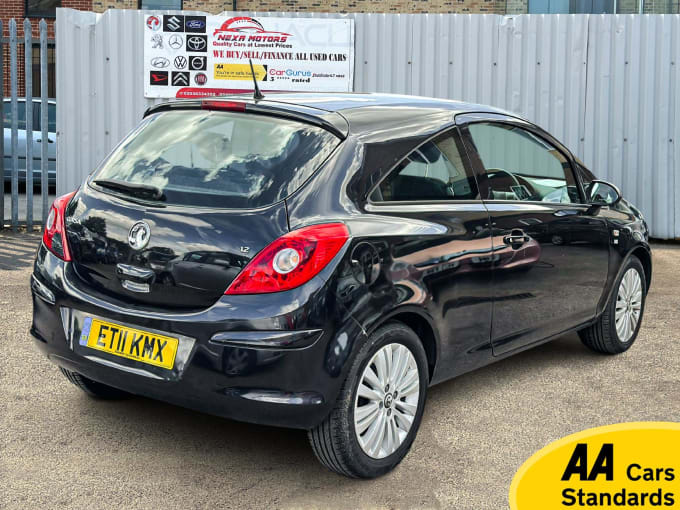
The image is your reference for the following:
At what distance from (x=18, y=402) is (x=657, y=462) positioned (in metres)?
3.12

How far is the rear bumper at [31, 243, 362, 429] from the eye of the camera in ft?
11.6

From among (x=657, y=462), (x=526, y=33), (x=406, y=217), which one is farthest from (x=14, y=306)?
(x=526, y=33)

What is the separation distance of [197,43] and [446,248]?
7.77 m

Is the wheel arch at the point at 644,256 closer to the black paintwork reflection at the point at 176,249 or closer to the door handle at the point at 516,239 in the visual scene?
the door handle at the point at 516,239

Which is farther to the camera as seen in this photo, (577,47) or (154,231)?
(577,47)

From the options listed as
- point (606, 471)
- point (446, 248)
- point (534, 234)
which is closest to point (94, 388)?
point (446, 248)

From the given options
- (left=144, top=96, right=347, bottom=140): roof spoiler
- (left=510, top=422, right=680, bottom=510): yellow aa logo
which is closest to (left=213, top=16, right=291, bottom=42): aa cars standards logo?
(left=144, top=96, right=347, bottom=140): roof spoiler

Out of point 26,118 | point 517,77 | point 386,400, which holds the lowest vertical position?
point 386,400

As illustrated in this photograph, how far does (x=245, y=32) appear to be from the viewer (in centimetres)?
1127

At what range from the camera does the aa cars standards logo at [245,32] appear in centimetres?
1126

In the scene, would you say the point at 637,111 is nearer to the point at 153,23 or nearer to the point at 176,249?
the point at 153,23

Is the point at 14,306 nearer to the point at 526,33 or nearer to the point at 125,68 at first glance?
the point at 125,68

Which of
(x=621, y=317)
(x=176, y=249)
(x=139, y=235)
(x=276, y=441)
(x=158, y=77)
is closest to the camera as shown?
(x=176, y=249)

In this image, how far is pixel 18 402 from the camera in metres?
4.76
